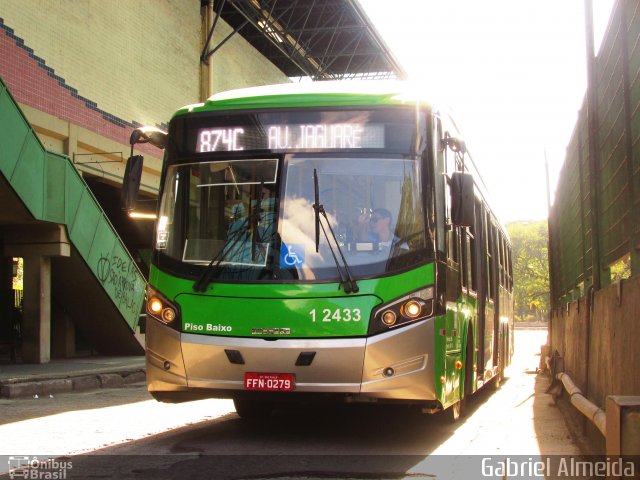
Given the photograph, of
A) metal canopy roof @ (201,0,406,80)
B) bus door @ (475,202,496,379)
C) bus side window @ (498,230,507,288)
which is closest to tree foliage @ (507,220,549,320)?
metal canopy roof @ (201,0,406,80)

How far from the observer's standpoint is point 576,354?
11.4m

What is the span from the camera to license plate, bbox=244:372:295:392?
7648 millimetres

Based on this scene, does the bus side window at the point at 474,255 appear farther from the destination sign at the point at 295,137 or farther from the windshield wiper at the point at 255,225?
the windshield wiper at the point at 255,225

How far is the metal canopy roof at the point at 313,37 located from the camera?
116ft

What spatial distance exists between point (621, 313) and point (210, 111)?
13.4 feet

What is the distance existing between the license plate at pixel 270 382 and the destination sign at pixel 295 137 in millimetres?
2039

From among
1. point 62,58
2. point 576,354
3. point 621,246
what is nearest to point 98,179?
point 62,58

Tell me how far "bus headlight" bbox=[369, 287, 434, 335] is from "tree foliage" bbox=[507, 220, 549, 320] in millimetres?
79533

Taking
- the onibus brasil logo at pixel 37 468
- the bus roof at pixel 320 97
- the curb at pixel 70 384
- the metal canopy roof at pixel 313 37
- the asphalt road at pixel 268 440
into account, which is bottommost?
the curb at pixel 70 384

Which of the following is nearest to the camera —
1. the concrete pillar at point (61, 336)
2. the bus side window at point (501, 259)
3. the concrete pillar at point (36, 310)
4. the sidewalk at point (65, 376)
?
the sidewalk at point (65, 376)

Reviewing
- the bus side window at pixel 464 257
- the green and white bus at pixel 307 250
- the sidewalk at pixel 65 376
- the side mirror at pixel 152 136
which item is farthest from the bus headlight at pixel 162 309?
the sidewalk at pixel 65 376

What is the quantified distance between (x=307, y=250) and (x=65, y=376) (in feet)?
28.8

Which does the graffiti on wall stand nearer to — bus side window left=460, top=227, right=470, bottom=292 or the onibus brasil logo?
bus side window left=460, top=227, right=470, bottom=292

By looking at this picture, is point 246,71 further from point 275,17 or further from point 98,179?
point 98,179
